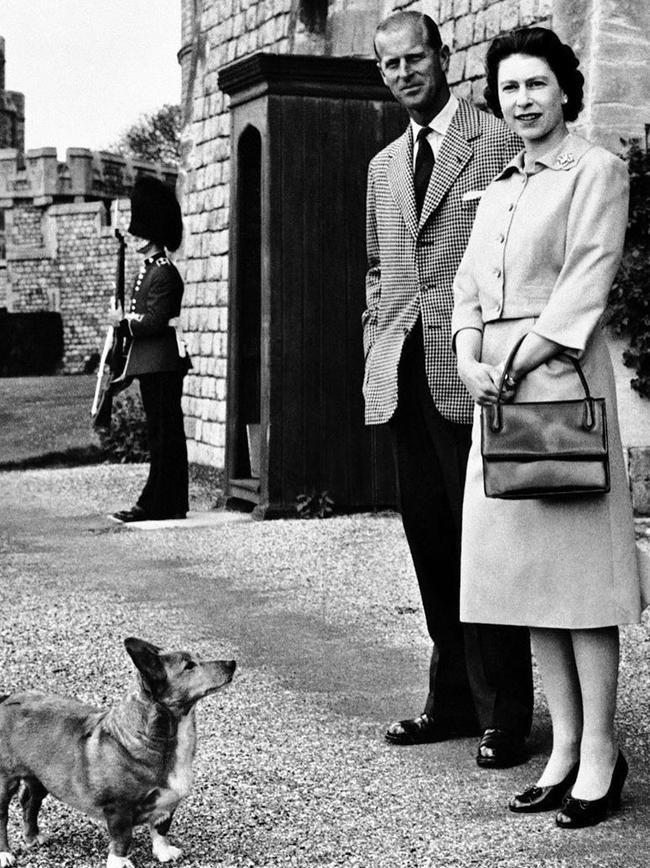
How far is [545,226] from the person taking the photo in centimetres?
354

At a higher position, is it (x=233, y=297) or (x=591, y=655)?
(x=233, y=297)

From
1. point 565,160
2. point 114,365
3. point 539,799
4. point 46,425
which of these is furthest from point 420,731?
point 46,425

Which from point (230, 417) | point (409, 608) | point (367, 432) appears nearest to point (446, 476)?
point (409, 608)

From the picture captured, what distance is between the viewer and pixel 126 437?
15.0 m

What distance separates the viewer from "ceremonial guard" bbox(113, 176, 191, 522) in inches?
372

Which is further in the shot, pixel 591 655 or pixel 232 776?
pixel 232 776

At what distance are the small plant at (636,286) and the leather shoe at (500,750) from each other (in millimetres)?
4847

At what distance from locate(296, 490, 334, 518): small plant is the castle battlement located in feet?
102

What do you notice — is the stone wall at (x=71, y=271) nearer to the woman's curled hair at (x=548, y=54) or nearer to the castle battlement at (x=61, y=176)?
the castle battlement at (x=61, y=176)

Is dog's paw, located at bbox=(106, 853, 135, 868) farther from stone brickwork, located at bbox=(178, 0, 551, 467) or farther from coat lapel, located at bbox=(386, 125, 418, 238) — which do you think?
stone brickwork, located at bbox=(178, 0, 551, 467)

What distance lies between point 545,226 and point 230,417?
7042 millimetres

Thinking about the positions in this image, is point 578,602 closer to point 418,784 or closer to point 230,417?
point 418,784

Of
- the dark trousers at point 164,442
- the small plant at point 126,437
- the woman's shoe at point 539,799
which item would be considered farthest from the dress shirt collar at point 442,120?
the small plant at point 126,437

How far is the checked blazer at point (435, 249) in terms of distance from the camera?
4.16m
